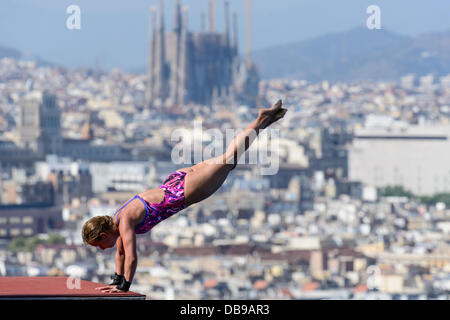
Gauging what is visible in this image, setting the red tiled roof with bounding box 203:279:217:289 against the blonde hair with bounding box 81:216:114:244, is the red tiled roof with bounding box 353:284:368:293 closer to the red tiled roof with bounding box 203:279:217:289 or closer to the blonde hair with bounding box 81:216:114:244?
the red tiled roof with bounding box 203:279:217:289

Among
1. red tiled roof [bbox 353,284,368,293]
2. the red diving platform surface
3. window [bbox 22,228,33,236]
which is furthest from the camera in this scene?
window [bbox 22,228,33,236]

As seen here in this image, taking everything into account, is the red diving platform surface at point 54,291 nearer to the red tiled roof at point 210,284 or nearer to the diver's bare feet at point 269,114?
the diver's bare feet at point 269,114

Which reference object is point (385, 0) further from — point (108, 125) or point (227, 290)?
point (227, 290)

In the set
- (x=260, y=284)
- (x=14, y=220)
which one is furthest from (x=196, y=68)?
(x=260, y=284)

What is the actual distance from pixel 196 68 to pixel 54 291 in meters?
73.1

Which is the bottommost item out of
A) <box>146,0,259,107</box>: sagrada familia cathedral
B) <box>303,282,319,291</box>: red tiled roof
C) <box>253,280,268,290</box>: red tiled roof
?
<box>303,282,319,291</box>: red tiled roof

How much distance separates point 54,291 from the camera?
9.89 feet

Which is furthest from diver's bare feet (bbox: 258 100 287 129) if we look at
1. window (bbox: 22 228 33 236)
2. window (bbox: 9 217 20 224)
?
window (bbox: 9 217 20 224)

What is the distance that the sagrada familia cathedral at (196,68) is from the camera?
73.4 meters

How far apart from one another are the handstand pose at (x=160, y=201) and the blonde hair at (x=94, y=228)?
1 centimetres

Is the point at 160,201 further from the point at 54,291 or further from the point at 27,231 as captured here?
the point at 27,231

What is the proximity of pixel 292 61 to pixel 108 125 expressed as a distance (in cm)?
2464

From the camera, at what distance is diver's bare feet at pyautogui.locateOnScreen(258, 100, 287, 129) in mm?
3326

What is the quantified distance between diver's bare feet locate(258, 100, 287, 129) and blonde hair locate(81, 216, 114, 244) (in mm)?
389
